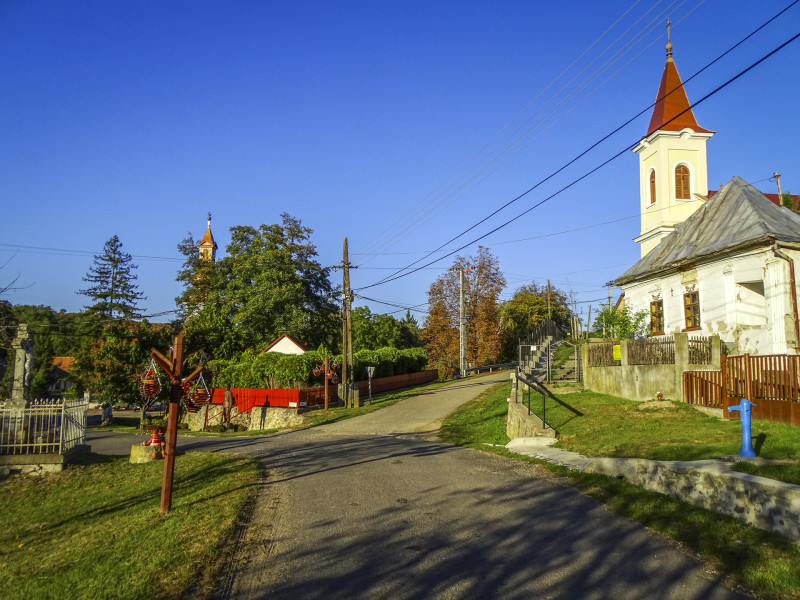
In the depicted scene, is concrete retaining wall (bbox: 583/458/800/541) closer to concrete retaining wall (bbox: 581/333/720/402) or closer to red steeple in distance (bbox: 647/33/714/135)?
concrete retaining wall (bbox: 581/333/720/402)

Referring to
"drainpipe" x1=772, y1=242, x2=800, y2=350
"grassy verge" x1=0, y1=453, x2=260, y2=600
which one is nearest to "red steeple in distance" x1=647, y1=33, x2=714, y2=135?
"drainpipe" x1=772, y1=242, x2=800, y2=350

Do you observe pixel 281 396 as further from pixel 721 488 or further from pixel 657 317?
pixel 721 488

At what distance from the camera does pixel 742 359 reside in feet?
44.2

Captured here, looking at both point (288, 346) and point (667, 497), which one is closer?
point (667, 497)

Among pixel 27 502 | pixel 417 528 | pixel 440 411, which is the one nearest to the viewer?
pixel 417 528

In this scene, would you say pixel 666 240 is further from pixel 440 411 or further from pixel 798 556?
pixel 798 556

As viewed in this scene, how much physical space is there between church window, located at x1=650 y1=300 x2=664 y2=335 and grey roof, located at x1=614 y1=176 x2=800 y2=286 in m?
1.30

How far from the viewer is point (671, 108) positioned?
3148 centimetres

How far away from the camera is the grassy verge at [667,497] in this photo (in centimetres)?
573

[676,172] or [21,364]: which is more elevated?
[676,172]

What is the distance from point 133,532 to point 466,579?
4913 mm

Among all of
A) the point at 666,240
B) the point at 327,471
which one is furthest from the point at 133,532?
the point at 666,240

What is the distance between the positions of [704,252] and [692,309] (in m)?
2.55

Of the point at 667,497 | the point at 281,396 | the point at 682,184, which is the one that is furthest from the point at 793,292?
the point at 281,396
